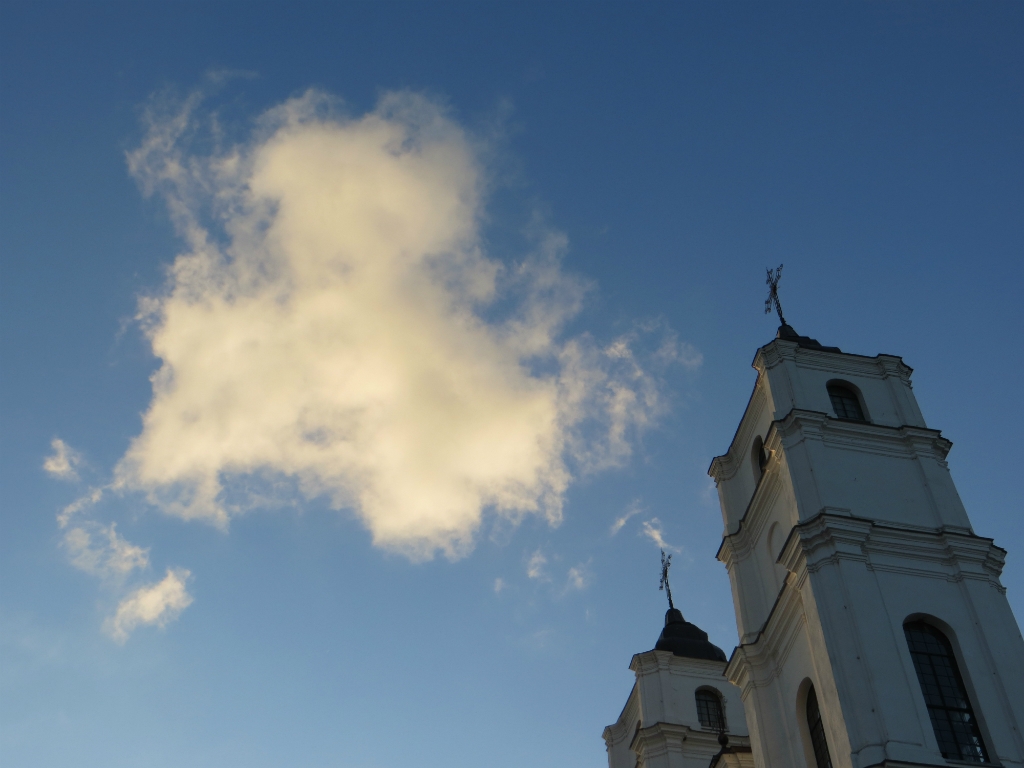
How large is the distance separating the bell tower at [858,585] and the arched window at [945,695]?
29 millimetres

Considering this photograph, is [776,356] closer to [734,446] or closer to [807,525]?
[734,446]

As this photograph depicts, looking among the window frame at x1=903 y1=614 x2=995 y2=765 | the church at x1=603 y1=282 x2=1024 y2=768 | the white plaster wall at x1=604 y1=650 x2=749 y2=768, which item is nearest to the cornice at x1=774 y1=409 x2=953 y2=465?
the church at x1=603 y1=282 x2=1024 y2=768

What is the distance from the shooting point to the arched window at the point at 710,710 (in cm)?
3509

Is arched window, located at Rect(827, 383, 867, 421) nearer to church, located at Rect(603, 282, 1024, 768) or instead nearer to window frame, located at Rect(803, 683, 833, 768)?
church, located at Rect(603, 282, 1024, 768)

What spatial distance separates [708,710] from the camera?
35.5 metres

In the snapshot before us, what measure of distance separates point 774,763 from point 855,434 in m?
7.47

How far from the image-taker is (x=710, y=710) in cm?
3553

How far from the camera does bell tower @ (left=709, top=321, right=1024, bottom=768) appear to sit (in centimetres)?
1967

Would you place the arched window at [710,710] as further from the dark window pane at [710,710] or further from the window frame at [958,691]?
the window frame at [958,691]

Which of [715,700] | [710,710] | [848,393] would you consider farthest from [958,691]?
[715,700]

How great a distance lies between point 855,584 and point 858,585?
2.7 inches

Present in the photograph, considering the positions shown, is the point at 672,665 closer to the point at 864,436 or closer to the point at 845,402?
the point at 845,402

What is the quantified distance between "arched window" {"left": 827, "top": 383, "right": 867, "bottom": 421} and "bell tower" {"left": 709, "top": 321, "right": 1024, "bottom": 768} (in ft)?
0.14

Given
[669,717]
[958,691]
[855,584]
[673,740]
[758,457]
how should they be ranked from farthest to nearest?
[669,717], [673,740], [758,457], [855,584], [958,691]
